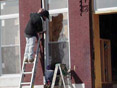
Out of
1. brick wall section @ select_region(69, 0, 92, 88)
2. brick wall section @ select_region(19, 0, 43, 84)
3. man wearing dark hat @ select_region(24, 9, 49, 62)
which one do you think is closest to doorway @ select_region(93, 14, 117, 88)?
brick wall section @ select_region(69, 0, 92, 88)

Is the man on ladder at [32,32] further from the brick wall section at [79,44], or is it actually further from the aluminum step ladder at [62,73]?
the brick wall section at [79,44]

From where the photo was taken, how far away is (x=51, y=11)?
37.4ft

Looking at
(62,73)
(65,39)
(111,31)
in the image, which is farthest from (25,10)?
(111,31)

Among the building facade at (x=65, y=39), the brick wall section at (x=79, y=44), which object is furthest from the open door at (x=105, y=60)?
the brick wall section at (x=79, y=44)

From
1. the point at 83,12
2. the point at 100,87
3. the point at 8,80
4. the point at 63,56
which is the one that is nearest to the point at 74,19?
the point at 83,12

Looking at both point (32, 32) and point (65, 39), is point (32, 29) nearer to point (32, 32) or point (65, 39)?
point (32, 32)

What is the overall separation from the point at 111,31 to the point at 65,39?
364cm

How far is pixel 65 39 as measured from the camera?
11.1 metres

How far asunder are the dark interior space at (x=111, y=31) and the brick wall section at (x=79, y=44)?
1.69m

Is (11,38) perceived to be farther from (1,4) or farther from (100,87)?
(100,87)

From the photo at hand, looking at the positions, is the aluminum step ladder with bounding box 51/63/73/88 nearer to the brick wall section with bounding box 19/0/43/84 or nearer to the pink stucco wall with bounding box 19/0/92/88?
the pink stucco wall with bounding box 19/0/92/88

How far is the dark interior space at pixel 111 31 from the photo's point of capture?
12.7 metres

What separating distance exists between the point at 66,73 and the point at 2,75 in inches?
102

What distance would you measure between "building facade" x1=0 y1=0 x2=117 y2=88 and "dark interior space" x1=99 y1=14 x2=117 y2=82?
74 millimetres
